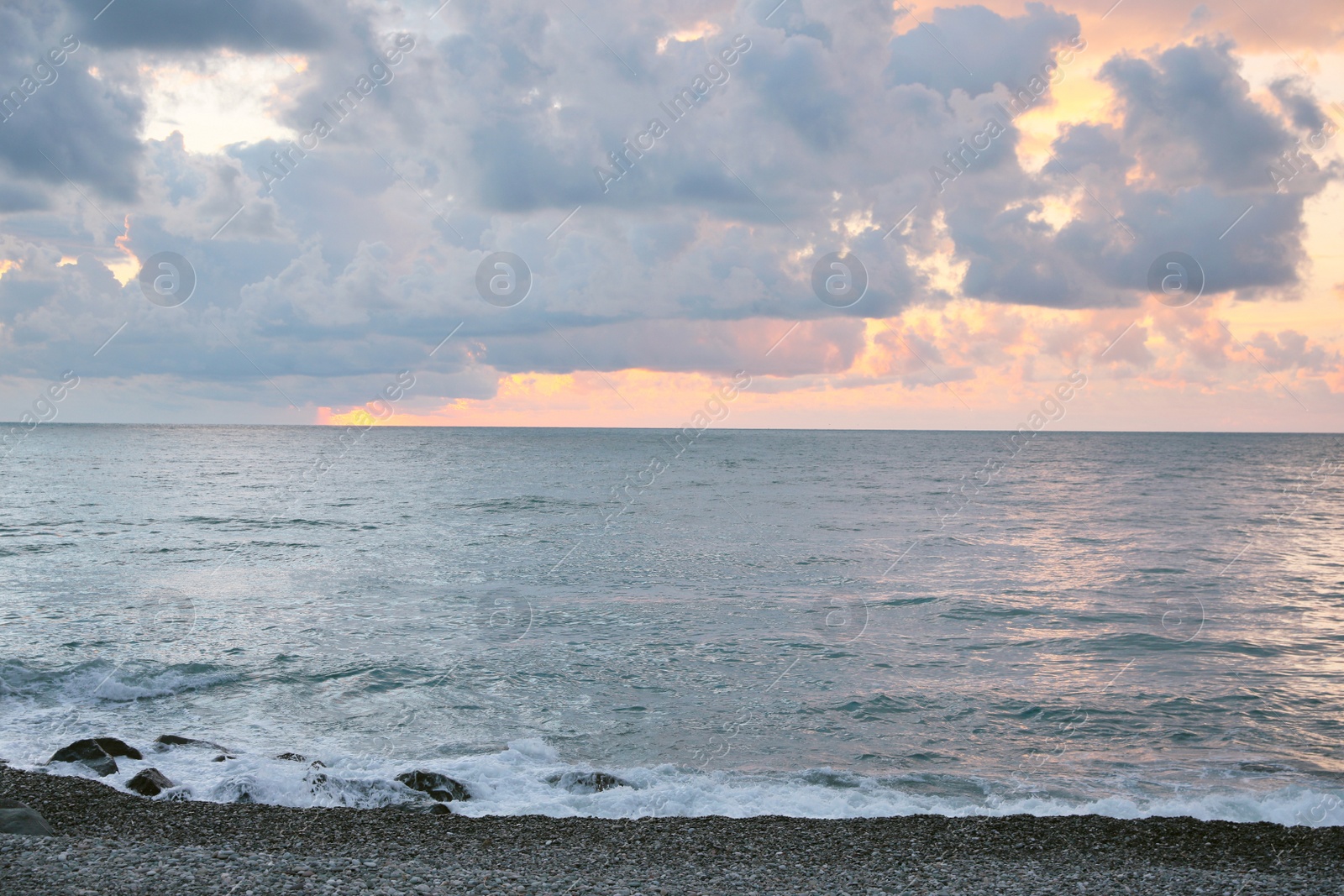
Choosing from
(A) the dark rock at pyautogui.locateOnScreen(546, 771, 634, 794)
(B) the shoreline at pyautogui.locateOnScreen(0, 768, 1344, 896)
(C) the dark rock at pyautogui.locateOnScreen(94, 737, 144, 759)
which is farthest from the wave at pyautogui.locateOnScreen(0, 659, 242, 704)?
(A) the dark rock at pyautogui.locateOnScreen(546, 771, 634, 794)

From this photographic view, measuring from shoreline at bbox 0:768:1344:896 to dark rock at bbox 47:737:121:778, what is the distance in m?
0.58

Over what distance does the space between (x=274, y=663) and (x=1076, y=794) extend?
50.9 ft

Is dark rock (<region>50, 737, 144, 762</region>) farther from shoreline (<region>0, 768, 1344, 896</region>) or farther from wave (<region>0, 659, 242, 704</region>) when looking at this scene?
wave (<region>0, 659, 242, 704</region>)

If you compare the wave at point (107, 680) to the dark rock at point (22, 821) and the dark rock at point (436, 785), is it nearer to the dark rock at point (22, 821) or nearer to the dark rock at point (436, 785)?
the dark rock at point (22, 821)

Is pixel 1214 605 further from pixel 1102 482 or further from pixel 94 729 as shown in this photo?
pixel 1102 482

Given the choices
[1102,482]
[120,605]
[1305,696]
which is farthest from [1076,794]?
[1102,482]

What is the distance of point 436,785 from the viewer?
11.3m

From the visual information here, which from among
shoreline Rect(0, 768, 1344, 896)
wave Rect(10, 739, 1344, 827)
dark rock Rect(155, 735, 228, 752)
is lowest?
wave Rect(10, 739, 1344, 827)

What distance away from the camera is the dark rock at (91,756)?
11523 mm

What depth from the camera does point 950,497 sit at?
202 feet

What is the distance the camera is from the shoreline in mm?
7852

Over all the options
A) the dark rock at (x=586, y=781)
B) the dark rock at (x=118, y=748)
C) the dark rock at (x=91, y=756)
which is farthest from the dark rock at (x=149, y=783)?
the dark rock at (x=586, y=781)

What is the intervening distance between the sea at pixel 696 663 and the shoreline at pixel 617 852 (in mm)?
887

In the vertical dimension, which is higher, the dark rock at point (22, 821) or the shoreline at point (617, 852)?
the dark rock at point (22, 821)
